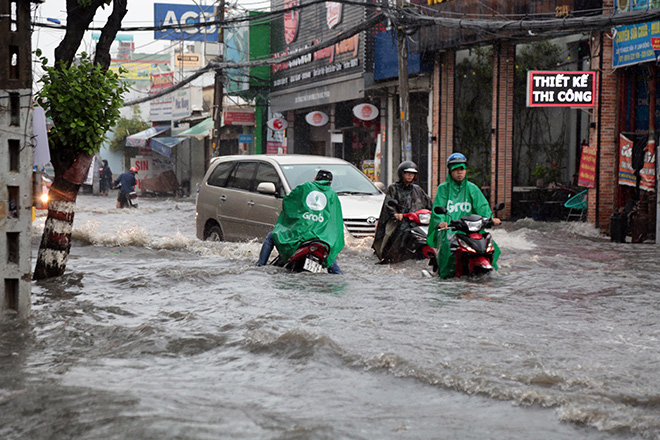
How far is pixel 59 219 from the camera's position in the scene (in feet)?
31.5

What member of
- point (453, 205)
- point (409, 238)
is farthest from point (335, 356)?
point (409, 238)

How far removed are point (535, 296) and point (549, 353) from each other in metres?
2.67

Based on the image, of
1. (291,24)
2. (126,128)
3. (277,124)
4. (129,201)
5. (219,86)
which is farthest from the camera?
(126,128)

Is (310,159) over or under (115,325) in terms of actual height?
over

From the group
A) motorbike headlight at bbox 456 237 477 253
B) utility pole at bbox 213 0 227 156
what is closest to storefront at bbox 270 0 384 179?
utility pole at bbox 213 0 227 156

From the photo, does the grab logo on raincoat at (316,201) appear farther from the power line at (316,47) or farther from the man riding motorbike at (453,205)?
the power line at (316,47)

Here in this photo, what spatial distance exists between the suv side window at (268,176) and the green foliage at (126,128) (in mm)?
37837

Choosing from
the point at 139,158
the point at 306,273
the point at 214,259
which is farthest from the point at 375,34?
the point at 139,158

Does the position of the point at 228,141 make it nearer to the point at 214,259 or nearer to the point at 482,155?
the point at 482,155

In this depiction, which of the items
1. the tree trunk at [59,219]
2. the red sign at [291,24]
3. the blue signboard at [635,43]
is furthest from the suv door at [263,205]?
the red sign at [291,24]

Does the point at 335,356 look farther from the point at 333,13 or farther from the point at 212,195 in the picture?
the point at 333,13

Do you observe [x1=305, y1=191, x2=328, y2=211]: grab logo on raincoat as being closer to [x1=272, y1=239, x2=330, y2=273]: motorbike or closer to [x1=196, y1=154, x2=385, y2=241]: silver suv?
[x1=272, y1=239, x2=330, y2=273]: motorbike

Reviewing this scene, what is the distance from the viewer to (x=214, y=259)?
464 inches

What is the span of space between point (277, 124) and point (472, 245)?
25.3m
